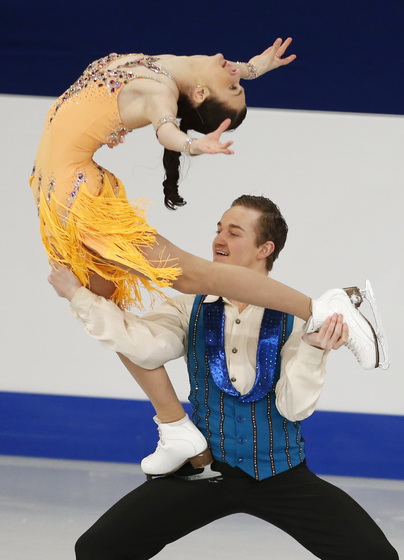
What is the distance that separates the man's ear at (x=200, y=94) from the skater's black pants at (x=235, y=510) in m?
1.01

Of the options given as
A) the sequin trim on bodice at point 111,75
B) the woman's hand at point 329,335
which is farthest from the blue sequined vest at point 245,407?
the sequin trim on bodice at point 111,75

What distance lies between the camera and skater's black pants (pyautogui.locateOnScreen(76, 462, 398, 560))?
100 inches

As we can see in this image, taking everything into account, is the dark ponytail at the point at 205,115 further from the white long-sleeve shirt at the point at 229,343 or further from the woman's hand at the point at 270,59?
the white long-sleeve shirt at the point at 229,343

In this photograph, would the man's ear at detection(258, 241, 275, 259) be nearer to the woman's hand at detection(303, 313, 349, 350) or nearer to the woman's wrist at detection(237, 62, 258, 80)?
the woman's hand at detection(303, 313, 349, 350)

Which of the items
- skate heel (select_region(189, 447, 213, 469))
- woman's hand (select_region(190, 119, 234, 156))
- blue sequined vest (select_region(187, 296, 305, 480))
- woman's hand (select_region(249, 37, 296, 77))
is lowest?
skate heel (select_region(189, 447, 213, 469))

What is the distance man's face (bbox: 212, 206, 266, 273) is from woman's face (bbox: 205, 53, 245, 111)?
41 centimetres

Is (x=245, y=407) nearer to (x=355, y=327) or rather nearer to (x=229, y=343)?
(x=229, y=343)

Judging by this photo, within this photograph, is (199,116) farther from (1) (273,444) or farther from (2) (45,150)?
(1) (273,444)

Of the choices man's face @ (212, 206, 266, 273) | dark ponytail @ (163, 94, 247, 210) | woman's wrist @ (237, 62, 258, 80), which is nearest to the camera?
dark ponytail @ (163, 94, 247, 210)

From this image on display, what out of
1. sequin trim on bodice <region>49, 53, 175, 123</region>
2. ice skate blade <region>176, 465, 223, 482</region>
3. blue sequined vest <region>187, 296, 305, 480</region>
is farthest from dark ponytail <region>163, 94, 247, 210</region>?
ice skate blade <region>176, 465, 223, 482</region>

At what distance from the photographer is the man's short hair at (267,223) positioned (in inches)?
118

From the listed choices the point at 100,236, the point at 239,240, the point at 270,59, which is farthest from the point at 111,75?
the point at 239,240

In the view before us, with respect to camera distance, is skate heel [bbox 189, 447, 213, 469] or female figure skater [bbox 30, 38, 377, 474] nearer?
female figure skater [bbox 30, 38, 377, 474]

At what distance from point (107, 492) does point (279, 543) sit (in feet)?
3.23
